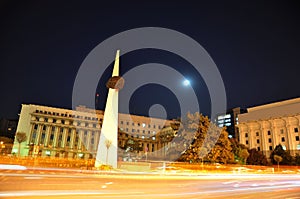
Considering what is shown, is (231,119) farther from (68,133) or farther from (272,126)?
(68,133)

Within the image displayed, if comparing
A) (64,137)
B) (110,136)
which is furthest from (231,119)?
(110,136)

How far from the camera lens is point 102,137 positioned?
23.9m

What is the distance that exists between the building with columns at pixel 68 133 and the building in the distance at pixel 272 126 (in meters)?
26.7

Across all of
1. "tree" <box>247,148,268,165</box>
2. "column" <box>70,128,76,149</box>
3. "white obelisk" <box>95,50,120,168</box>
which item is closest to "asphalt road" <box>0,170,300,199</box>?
"white obelisk" <box>95,50,120,168</box>

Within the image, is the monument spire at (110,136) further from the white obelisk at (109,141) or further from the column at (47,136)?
the column at (47,136)

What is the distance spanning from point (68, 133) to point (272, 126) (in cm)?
5890

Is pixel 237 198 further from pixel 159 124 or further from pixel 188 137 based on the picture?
pixel 159 124

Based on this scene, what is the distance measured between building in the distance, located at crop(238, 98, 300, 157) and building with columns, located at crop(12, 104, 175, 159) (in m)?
26.7

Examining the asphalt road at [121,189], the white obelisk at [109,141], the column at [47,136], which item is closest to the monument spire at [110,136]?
the white obelisk at [109,141]

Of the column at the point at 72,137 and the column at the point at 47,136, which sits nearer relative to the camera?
the column at the point at 47,136

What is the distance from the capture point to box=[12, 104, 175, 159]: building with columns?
6619 cm

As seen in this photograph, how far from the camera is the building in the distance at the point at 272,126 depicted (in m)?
62.7

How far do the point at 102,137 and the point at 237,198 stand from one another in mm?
17322

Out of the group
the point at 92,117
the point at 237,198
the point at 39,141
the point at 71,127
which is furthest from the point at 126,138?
the point at 237,198
